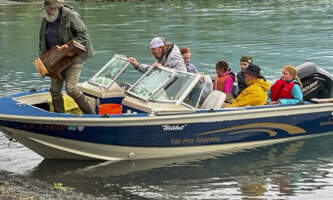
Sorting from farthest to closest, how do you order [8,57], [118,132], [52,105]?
[8,57], [52,105], [118,132]

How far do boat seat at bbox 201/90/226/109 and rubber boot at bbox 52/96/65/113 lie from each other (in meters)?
2.30

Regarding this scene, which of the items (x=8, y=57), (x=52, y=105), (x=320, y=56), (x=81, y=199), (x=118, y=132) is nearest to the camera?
(x=81, y=199)

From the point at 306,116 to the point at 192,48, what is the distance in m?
13.6

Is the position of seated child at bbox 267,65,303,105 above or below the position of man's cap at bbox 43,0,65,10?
below

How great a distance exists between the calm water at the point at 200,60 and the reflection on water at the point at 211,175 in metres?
0.02

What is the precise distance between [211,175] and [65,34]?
124 inches

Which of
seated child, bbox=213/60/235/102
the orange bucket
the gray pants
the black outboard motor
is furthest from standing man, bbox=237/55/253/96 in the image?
the gray pants

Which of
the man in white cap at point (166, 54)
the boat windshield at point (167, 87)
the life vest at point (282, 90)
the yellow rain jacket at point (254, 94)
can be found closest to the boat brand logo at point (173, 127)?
the boat windshield at point (167, 87)

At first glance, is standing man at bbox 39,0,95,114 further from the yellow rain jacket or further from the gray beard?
the yellow rain jacket

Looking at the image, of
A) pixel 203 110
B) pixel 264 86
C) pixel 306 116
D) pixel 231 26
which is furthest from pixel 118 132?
pixel 231 26

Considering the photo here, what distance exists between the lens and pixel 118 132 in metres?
9.96

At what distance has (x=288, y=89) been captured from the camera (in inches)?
436

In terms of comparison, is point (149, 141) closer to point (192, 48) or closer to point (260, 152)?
point (260, 152)

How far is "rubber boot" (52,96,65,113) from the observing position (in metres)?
10.4
